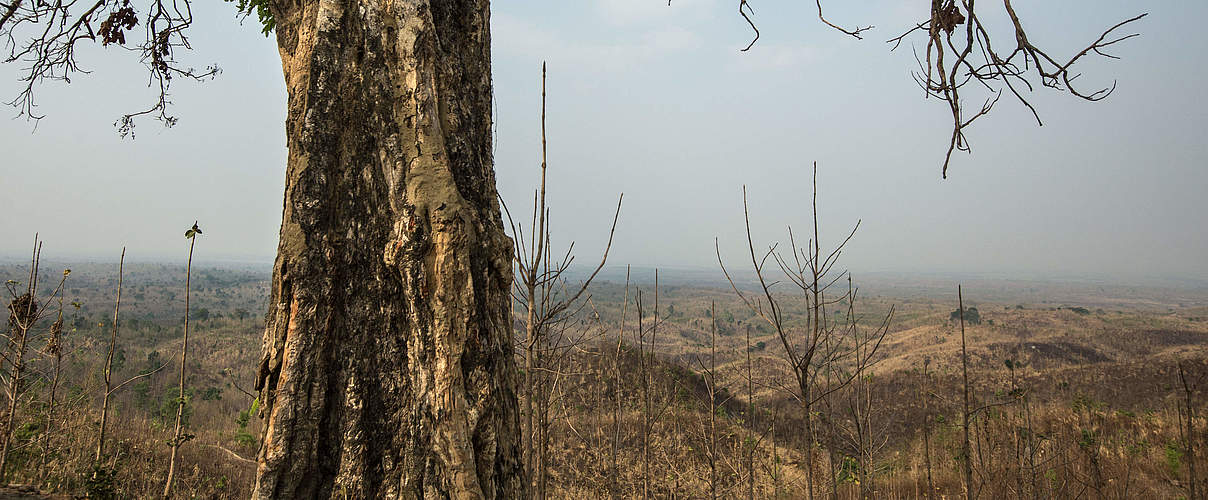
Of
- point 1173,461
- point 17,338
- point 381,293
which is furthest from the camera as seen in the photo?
point 1173,461

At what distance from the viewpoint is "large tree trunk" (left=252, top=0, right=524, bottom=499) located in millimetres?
1504

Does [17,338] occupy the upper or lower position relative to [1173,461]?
upper

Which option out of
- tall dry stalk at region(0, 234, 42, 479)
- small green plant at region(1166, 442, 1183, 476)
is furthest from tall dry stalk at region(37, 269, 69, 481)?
small green plant at region(1166, 442, 1183, 476)

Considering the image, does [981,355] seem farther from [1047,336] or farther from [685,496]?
[685,496]

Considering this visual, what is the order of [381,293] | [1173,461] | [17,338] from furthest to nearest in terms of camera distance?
[1173,461] < [17,338] < [381,293]

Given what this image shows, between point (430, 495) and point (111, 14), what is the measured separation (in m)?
2.85

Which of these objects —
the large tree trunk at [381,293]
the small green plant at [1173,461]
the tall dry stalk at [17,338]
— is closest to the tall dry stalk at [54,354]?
the tall dry stalk at [17,338]

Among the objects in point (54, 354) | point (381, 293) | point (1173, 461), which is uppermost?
point (381, 293)

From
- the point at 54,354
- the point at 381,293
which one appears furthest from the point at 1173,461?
the point at 54,354

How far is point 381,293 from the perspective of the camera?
1587 millimetres

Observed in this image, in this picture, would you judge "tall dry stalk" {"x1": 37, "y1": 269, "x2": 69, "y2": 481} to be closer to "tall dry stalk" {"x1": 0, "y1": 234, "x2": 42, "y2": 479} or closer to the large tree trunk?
"tall dry stalk" {"x1": 0, "y1": 234, "x2": 42, "y2": 479}

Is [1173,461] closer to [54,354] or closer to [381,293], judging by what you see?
[381,293]

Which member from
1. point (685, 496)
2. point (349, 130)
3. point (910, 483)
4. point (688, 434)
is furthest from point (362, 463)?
point (688, 434)

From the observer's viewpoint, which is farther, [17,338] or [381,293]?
[17,338]
